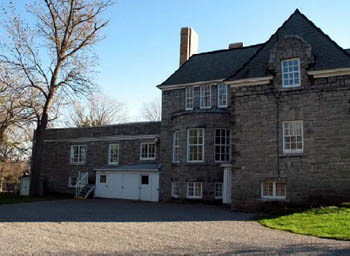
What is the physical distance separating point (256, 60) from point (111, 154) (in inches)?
585

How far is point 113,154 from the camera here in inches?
1117

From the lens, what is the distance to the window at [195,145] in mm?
22047

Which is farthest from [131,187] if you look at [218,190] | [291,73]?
[291,73]

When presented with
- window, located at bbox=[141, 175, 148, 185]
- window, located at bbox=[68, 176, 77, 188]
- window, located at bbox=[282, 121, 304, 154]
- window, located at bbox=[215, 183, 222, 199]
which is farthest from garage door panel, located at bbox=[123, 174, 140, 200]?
window, located at bbox=[282, 121, 304, 154]

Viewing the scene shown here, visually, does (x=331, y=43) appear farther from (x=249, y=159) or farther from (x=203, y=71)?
(x=203, y=71)

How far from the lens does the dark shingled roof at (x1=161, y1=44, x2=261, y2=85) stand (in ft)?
76.6

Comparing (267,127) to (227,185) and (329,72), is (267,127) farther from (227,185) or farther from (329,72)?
(227,185)

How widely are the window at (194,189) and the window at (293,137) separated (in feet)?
23.1

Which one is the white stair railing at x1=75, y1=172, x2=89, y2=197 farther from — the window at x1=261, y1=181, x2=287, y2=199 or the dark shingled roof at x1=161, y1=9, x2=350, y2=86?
the window at x1=261, y1=181, x2=287, y2=199

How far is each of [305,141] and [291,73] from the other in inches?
133

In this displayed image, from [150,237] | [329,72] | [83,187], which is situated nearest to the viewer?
[150,237]

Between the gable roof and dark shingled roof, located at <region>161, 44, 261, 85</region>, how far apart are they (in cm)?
437

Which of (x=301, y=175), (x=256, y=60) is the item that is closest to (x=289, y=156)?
(x=301, y=175)

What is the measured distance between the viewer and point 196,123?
2203 cm
